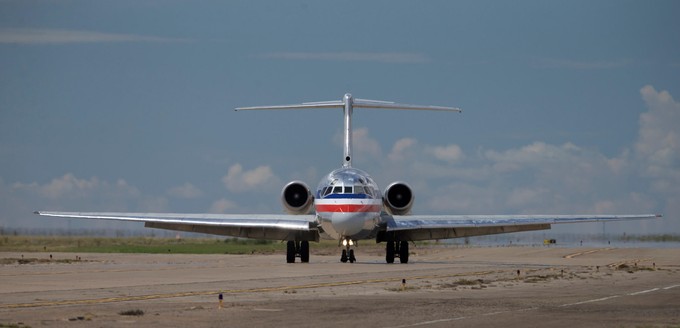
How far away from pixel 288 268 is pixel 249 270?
2.11 meters

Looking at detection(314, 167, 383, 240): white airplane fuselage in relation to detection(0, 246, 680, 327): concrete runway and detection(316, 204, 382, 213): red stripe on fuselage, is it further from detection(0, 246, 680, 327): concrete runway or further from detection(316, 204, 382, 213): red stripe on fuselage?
detection(0, 246, 680, 327): concrete runway

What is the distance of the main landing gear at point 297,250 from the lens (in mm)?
46031

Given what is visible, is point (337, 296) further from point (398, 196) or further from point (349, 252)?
point (398, 196)

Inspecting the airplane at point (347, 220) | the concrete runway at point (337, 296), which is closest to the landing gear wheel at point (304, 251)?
the airplane at point (347, 220)

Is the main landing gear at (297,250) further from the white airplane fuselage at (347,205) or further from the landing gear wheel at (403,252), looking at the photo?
the landing gear wheel at (403,252)

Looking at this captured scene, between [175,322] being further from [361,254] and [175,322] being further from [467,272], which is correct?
[361,254]

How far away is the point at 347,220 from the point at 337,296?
17942 mm

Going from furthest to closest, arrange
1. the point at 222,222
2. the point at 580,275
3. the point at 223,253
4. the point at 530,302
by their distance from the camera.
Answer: the point at 223,253
the point at 222,222
the point at 580,275
the point at 530,302

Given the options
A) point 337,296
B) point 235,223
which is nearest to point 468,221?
point 235,223

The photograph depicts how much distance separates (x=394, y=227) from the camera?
150 ft

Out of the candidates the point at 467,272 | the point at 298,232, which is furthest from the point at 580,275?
the point at 298,232

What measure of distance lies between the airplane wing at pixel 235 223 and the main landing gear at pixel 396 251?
2.93 metres

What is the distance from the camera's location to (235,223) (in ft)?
148

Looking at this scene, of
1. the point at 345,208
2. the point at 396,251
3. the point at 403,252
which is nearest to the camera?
the point at 345,208
